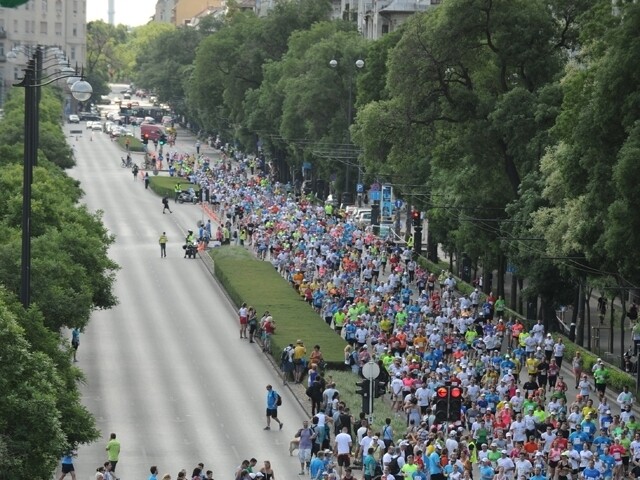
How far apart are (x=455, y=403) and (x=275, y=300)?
23129 millimetres

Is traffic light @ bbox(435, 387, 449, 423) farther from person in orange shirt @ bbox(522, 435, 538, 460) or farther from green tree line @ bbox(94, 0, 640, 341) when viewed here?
green tree line @ bbox(94, 0, 640, 341)

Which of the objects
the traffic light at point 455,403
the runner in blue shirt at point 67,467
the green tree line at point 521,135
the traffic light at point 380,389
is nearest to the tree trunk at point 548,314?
the green tree line at point 521,135

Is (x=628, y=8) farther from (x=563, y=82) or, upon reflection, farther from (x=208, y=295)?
(x=208, y=295)

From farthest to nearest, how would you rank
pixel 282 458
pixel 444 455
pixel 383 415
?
pixel 383 415 → pixel 282 458 → pixel 444 455

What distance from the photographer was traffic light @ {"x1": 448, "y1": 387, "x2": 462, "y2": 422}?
135 feet

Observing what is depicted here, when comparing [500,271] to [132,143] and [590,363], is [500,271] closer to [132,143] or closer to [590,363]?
[590,363]

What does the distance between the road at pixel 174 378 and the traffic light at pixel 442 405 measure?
374 cm

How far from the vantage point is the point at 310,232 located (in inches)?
3206

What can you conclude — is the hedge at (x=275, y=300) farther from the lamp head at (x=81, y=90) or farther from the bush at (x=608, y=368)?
the lamp head at (x=81, y=90)

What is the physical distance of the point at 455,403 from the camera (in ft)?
136

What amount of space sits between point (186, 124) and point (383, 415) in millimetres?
155570

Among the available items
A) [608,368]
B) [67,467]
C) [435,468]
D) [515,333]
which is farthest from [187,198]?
[435,468]

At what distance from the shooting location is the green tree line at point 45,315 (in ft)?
90.1

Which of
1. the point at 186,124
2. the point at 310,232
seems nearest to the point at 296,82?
the point at 310,232
